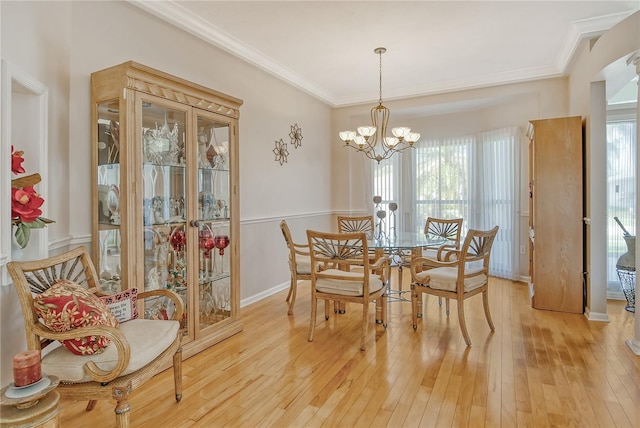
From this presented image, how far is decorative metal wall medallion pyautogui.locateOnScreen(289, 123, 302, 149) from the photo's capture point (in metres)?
4.90

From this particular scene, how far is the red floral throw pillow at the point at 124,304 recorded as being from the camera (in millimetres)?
2070

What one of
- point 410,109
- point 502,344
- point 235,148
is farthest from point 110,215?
point 410,109

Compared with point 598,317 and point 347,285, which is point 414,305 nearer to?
point 347,285

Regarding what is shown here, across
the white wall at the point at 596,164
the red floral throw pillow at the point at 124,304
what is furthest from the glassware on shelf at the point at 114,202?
the white wall at the point at 596,164

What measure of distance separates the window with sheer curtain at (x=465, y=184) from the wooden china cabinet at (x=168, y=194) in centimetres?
357

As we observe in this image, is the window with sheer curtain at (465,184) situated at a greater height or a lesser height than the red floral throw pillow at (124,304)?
greater

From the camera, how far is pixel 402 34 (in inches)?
141

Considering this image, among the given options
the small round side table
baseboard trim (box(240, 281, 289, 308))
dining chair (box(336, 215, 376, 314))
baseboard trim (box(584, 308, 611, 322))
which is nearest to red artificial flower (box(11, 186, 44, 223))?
the small round side table

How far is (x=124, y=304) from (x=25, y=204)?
75 cm

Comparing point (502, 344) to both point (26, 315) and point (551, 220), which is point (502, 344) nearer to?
point (551, 220)

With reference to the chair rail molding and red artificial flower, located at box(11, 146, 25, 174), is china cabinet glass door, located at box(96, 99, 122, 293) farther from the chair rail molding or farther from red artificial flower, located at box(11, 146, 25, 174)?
red artificial flower, located at box(11, 146, 25, 174)

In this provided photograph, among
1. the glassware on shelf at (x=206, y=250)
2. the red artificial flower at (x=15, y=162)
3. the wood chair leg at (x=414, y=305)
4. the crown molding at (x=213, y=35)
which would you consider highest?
the crown molding at (x=213, y=35)

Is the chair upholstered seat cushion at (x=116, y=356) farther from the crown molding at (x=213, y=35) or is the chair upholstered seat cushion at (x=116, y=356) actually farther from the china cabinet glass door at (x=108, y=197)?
the crown molding at (x=213, y=35)

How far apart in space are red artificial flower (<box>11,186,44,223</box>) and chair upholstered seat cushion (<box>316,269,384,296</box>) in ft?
6.48
